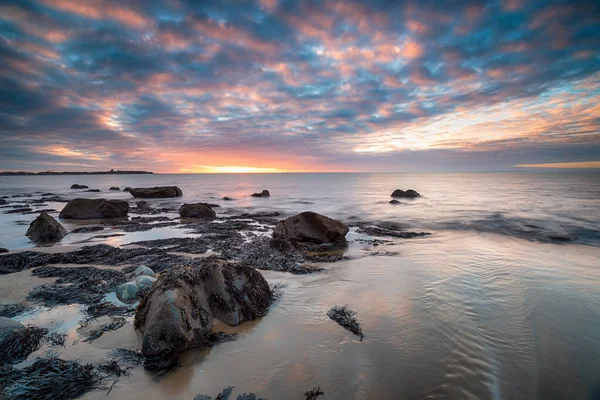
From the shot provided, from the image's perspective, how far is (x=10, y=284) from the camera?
657 cm

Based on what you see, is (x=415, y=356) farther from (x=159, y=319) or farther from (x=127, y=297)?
(x=127, y=297)

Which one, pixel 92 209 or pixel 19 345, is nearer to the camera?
pixel 19 345

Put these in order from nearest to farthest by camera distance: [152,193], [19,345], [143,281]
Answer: [19,345], [143,281], [152,193]

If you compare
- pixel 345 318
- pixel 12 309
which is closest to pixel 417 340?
pixel 345 318

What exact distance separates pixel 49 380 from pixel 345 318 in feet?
13.9

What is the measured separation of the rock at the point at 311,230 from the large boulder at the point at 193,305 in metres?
5.32

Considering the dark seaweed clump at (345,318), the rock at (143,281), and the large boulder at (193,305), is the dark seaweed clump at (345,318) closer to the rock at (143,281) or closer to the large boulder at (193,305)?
the large boulder at (193,305)

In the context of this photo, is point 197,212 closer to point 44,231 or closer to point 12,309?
point 44,231

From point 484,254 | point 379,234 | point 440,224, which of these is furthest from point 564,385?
point 440,224

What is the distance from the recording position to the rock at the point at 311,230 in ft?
36.8

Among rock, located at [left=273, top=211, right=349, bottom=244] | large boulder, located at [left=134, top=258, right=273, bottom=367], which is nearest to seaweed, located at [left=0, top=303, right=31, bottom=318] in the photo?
large boulder, located at [left=134, top=258, right=273, bottom=367]

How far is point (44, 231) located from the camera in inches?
459

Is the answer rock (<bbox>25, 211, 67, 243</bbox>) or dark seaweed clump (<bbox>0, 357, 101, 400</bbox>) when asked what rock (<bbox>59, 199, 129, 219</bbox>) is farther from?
dark seaweed clump (<bbox>0, 357, 101, 400</bbox>)

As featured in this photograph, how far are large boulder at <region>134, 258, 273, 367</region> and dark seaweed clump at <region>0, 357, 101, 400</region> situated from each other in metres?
0.66
